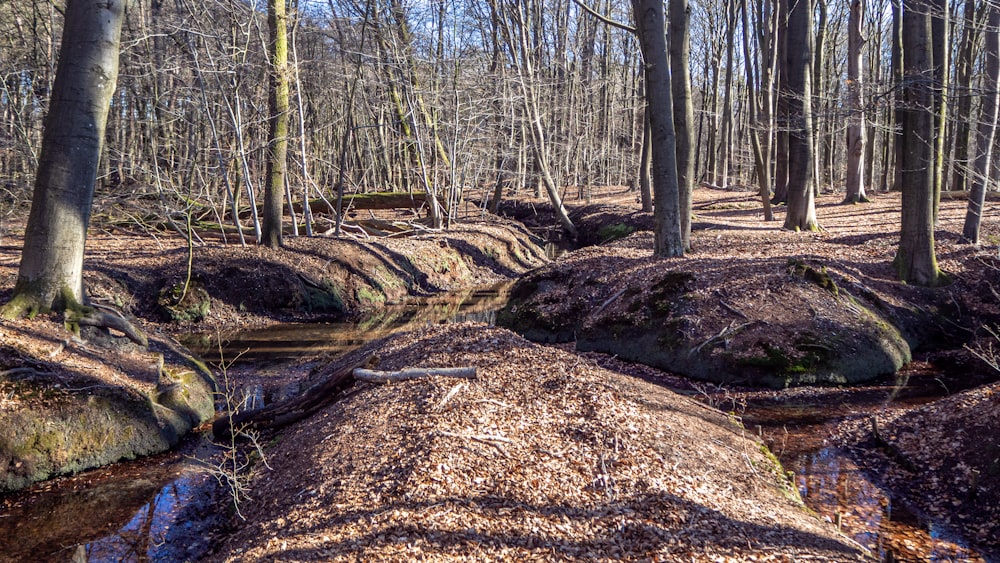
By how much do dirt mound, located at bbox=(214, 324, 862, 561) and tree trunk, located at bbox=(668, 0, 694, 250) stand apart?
7947 mm

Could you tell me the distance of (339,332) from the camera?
14.4 m

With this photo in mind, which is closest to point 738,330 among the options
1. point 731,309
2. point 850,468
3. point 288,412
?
point 731,309

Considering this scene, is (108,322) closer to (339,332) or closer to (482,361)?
(482,361)

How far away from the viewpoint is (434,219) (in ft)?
74.2

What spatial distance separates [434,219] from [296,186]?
719cm

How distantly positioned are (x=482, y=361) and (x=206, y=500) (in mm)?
3178

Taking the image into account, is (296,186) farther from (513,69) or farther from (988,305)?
(988,305)

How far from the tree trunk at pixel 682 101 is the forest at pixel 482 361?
56 mm

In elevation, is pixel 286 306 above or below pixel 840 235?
below

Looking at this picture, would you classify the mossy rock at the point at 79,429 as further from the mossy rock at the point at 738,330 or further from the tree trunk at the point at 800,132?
the tree trunk at the point at 800,132

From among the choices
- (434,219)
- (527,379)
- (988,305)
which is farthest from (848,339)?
(434,219)

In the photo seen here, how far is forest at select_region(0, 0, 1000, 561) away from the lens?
5176 mm

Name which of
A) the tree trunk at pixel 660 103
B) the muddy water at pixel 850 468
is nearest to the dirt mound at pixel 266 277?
the tree trunk at pixel 660 103

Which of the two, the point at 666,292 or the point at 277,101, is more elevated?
the point at 277,101
